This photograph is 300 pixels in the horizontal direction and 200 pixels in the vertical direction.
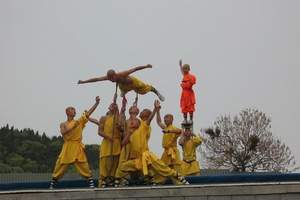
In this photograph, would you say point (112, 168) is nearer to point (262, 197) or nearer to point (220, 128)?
point (262, 197)

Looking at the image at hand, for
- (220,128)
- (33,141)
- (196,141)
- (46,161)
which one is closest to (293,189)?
(196,141)

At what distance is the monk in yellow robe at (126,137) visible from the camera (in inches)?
508

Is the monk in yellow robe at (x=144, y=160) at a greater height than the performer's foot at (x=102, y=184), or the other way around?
the monk in yellow robe at (x=144, y=160)

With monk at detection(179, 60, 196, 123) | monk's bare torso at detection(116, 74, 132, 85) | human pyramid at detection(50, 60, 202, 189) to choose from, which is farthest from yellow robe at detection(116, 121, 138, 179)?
monk at detection(179, 60, 196, 123)

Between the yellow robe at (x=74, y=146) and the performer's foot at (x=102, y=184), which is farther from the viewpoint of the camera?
the yellow robe at (x=74, y=146)

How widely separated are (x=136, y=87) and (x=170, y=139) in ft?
4.91

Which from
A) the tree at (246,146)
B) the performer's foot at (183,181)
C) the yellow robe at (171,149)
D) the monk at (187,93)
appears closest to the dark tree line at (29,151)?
the tree at (246,146)

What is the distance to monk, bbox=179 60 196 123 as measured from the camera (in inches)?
631

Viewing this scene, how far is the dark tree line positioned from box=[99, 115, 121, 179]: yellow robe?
18287mm

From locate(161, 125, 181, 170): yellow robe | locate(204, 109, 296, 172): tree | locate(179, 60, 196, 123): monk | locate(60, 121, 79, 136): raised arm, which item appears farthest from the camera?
locate(204, 109, 296, 172): tree

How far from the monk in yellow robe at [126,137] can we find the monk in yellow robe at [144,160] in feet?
0.32

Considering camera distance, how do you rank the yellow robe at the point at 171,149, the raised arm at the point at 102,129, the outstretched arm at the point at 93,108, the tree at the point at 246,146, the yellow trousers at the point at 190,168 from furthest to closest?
the tree at the point at 246,146 → the yellow trousers at the point at 190,168 → the yellow robe at the point at 171,149 → the outstretched arm at the point at 93,108 → the raised arm at the point at 102,129

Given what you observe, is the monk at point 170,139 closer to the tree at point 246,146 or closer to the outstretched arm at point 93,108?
the outstretched arm at point 93,108

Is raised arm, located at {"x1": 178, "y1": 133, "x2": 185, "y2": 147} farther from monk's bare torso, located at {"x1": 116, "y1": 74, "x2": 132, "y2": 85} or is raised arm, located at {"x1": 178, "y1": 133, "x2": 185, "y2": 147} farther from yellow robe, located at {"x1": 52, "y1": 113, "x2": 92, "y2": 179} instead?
yellow robe, located at {"x1": 52, "y1": 113, "x2": 92, "y2": 179}
